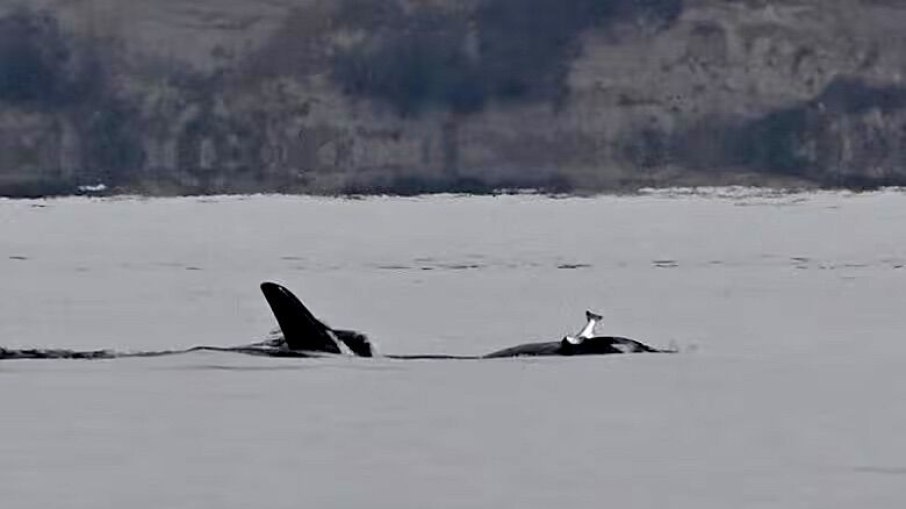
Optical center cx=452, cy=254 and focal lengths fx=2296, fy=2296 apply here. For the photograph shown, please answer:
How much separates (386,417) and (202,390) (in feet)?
7.49

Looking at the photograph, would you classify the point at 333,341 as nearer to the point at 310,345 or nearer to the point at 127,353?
the point at 310,345

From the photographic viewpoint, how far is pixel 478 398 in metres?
16.3

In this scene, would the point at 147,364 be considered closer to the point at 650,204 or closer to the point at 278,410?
the point at 278,410

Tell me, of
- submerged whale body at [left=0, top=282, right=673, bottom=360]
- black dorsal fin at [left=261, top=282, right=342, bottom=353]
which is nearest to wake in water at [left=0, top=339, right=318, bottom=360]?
submerged whale body at [left=0, top=282, right=673, bottom=360]

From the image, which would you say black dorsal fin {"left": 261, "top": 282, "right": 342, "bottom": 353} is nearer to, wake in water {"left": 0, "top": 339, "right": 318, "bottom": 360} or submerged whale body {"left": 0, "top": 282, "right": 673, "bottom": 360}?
submerged whale body {"left": 0, "top": 282, "right": 673, "bottom": 360}

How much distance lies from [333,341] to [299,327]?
37cm

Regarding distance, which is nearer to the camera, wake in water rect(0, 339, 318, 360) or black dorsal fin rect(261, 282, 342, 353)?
black dorsal fin rect(261, 282, 342, 353)

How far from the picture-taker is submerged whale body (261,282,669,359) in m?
19.6

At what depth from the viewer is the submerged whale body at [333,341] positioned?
1964 cm

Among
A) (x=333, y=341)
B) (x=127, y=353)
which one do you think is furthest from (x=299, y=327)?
(x=127, y=353)

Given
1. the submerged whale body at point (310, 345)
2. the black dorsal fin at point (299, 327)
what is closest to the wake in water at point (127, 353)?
the submerged whale body at point (310, 345)

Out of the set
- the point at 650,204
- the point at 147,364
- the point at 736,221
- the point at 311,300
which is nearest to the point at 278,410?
the point at 147,364

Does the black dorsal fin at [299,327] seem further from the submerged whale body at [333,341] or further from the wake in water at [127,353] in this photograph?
the wake in water at [127,353]

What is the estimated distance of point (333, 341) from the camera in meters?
20.0
